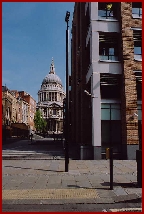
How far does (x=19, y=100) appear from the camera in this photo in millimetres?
76125

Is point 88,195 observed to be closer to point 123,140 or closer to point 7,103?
point 123,140

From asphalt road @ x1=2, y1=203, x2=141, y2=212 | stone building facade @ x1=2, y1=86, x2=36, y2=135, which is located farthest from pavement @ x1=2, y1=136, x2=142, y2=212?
stone building facade @ x1=2, y1=86, x2=36, y2=135

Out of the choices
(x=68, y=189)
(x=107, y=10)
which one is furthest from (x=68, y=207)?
(x=107, y=10)

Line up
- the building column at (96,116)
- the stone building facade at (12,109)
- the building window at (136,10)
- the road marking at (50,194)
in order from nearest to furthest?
the road marking at (50,194) → the building column at (96,116) → the building window at (136,10) → the stone building facade at (12,109)

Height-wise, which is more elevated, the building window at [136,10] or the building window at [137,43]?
the building window at [136,10]

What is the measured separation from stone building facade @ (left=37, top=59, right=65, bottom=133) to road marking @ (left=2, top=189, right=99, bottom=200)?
11022 centimetres

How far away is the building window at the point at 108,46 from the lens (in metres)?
17.6

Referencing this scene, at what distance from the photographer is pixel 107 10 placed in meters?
18.2

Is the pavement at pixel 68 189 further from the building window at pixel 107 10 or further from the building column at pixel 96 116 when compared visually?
the building window at pixel 107 10

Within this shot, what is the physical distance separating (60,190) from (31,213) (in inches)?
82.2

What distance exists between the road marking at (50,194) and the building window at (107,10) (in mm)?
14133

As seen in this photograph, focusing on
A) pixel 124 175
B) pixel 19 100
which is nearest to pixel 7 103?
pixel 19 100

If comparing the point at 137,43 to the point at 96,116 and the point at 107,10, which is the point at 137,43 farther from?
the point at 96,116

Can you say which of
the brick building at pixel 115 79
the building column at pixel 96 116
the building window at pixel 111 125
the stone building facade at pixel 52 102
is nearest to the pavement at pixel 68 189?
the building column at pixel 96 116
